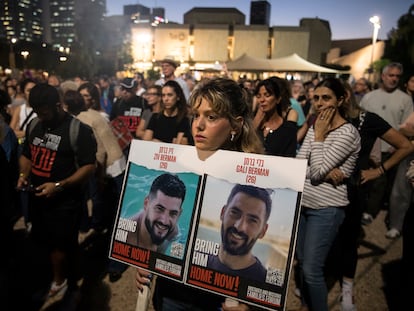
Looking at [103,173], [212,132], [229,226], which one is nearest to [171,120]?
[103,173]

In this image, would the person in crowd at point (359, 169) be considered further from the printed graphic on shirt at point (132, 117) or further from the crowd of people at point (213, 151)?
the printed graphic on shirt at point (132, 117)

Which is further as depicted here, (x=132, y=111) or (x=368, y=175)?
(x=132, y=111)

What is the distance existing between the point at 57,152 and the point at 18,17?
8.22 feet

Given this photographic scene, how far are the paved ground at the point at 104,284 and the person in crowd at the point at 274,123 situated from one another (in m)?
1.56

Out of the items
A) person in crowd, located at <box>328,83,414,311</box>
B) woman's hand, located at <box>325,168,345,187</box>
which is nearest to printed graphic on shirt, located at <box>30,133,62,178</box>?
woman's hand, located at <box>325,168,345,187</box>

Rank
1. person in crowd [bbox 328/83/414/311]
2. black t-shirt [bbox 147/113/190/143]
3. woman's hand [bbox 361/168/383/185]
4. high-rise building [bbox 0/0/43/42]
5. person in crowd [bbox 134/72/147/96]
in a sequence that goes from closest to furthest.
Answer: person in crowd [bbox 328/83/414/311]
woman's hand [bbox 361/168/383/185]
high-rise building [bbox 0/0/43/42]
black t-shirt [bbox 147/113/190/143]
person in crowd [bbox 134/72/147/96]

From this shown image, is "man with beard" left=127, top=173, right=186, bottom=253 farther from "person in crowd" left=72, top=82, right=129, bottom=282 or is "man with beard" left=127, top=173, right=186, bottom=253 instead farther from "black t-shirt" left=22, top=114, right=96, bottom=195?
"person in crowd" left=72, top=82, right=129, bottom=282

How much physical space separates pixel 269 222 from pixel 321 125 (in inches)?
57.0

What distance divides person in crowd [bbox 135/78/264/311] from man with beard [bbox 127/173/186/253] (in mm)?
175

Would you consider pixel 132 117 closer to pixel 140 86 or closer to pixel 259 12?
pixel 140 86

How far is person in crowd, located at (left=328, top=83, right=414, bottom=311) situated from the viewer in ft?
9.69

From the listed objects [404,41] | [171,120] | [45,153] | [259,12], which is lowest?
[45,153]

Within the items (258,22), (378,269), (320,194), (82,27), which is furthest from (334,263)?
(258,22)

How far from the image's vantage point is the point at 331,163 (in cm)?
262
